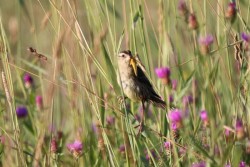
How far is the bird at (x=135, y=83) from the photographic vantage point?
2988mm

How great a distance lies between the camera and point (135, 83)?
10.5 feet

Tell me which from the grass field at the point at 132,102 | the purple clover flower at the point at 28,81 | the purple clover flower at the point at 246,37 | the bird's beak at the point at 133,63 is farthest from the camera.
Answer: the purple clover flower at the point at 28,81

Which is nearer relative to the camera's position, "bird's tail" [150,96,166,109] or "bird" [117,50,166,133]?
"bird's tail" [150,96,166,109]

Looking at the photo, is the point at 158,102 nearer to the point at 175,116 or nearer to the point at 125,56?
the point at 125,56

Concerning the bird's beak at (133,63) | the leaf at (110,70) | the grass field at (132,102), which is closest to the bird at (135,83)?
the bird's beak at (133,63)

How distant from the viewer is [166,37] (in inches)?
89.9

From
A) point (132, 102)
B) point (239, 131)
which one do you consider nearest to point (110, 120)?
point (132, 102)

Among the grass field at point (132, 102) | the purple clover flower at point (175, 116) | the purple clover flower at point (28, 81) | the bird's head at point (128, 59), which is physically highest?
the bird's head at point (128, 59)

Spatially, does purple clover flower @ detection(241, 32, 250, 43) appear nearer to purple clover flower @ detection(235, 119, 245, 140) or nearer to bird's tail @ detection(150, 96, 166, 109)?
purple clover flower @ detection(235, 119, 245, 140)

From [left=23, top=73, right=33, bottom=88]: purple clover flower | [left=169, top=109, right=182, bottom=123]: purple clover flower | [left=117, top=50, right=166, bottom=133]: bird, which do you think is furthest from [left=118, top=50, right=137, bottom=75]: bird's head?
[left=169, top=109, right=182, bottom=123]: purple clover flower

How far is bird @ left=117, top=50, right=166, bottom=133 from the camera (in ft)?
9.80

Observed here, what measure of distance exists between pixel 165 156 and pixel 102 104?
360 mm

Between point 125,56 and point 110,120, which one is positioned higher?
point 125,56

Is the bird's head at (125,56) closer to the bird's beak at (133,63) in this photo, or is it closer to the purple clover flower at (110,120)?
the bird's beak at (133,63)
